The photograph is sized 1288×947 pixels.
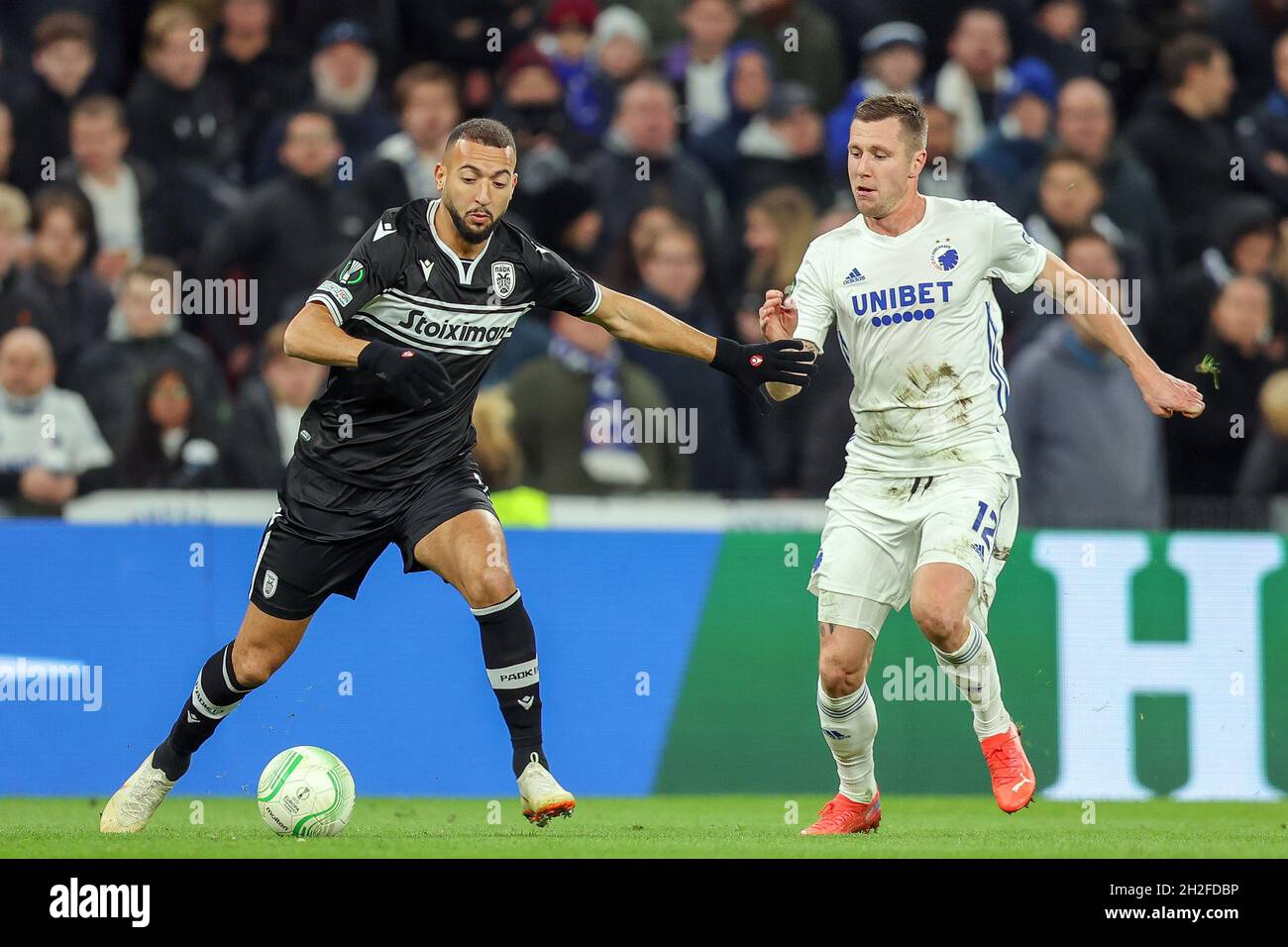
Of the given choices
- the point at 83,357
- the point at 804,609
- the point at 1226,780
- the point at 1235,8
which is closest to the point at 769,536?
the point at 804,609

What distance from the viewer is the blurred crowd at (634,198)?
11008 millimetres

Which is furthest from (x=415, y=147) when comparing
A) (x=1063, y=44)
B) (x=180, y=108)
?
(x=1063, y=44)

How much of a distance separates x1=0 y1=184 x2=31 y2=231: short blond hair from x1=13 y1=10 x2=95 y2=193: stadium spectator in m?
0.19

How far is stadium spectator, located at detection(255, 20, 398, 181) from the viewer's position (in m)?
12.4

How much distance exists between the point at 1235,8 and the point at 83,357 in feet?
26.0

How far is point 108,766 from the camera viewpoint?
9539 mm

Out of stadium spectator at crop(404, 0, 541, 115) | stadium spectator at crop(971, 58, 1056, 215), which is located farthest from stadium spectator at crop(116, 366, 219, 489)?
stadium spectator at crop(971, 58, 1056, 215)

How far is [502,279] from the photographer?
764 centimetres

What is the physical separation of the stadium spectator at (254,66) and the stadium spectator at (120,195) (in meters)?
0.69

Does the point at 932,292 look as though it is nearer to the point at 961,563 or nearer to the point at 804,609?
the point at 961,563

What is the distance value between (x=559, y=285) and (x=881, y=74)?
557 cm

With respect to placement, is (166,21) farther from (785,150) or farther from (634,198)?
(785,150)

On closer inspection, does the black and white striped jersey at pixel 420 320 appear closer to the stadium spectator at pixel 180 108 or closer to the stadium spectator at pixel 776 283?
the stadium spectator at pixel 776 283

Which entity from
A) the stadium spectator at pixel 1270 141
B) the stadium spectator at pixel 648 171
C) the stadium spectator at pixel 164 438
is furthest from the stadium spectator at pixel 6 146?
the stadium spectator at pixel 1270 141
